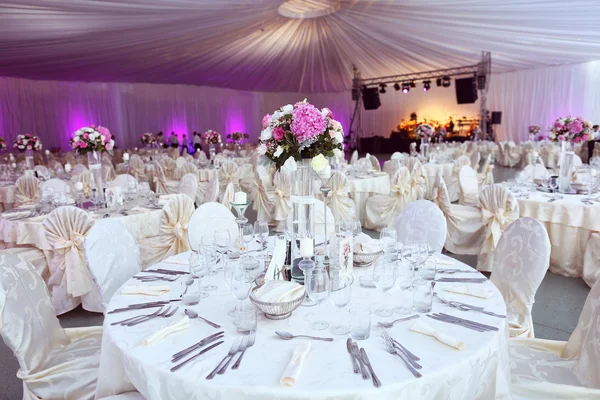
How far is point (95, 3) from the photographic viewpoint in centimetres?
673

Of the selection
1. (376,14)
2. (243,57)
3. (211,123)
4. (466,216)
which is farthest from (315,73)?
(466,216)

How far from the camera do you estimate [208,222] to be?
327 cm

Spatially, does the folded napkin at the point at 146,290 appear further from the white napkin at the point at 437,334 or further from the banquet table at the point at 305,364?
the white napkin at the point at 437,334

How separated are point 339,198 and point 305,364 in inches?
181

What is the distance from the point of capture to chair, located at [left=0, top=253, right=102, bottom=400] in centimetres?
187

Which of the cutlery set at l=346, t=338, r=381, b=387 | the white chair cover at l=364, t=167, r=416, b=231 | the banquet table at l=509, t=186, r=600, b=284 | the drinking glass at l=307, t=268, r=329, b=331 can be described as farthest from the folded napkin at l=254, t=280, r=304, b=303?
the white chair cover at l=364, t=167, r=416, b=231

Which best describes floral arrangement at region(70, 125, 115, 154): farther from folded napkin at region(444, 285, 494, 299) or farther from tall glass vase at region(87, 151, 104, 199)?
folded napkin at region(444, 285, 494, 299)

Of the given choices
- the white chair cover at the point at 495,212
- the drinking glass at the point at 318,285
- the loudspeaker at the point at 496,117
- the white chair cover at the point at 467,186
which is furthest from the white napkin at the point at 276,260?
the loudspeaker at the point at 496,117

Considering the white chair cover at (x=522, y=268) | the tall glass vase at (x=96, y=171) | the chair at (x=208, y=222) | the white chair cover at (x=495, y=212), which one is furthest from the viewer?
the tall glass vase at (x=96, y=171)

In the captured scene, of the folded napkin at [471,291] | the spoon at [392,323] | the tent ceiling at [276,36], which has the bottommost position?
the spoon at [392,323]

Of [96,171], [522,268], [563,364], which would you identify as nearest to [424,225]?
[522,268]

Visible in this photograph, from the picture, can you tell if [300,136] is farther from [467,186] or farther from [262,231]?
[467,186]

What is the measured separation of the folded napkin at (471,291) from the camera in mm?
1911

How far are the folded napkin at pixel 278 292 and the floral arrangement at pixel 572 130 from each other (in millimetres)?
4511
